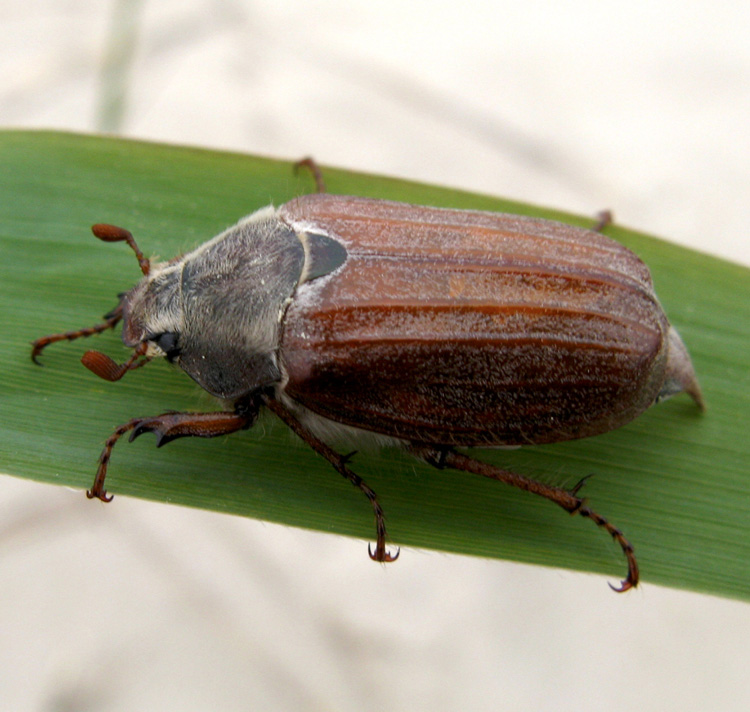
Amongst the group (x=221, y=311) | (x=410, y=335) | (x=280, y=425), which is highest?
(x=410, y=335)

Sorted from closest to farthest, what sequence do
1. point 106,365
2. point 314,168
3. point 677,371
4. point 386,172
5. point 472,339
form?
1. point 472,339
2. point 106,365
3. point 677,371
4. point 314,168
5. point 386,172

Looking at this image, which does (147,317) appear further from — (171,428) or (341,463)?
(341,463)

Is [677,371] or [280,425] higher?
[677,371]

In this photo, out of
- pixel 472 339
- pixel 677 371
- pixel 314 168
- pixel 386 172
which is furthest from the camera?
pixel 386 172

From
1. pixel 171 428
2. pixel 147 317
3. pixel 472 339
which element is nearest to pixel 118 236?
pixel 147 317

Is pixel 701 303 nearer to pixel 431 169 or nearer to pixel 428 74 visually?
pixel 431 169

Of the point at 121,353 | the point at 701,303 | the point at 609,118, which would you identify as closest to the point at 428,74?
the point at 609,118
